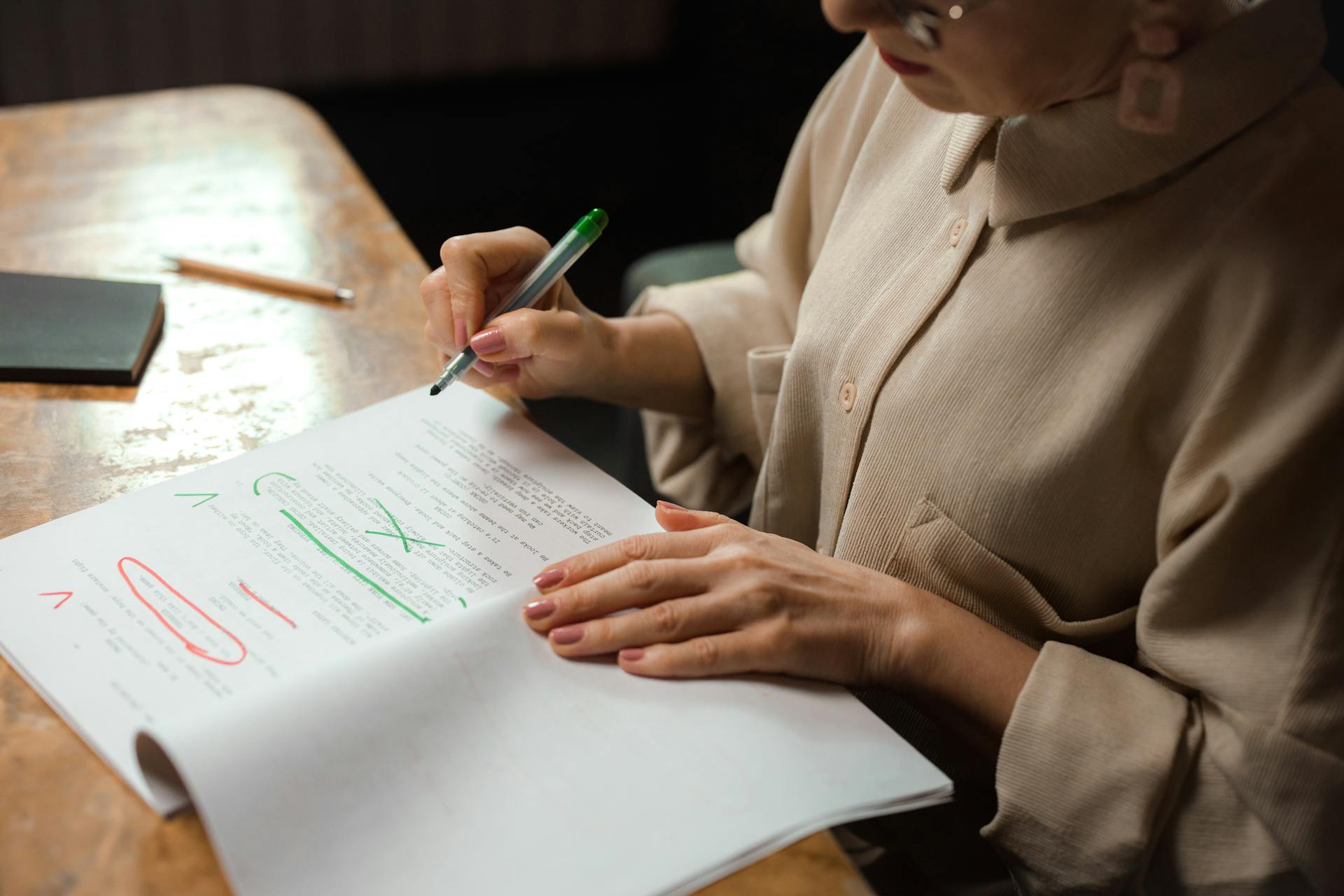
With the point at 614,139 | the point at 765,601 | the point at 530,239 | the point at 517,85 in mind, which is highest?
the point at 530,239

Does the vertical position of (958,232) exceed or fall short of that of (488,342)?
it exceeds it

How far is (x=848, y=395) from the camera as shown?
801 millimetres

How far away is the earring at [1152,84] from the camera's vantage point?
2.03ft

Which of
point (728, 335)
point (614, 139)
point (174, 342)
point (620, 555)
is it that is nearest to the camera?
point (620, 555)

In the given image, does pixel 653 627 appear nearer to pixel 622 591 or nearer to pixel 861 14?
pixel 622 591

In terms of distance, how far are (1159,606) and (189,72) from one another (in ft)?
8.40

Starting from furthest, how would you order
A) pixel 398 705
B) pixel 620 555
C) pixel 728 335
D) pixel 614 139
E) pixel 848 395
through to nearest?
pixel 614 139 → pixel 728 335 → pixel 848 395 → pixel 620 555 → pixel 398 705

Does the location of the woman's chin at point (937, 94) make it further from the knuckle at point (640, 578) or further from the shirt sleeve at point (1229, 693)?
the knuckle at point (640, 578)

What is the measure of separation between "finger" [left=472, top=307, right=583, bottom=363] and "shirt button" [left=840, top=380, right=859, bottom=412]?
21cm

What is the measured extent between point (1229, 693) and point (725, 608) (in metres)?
0.28

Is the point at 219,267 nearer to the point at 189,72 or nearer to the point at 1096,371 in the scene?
the point at 1096,371

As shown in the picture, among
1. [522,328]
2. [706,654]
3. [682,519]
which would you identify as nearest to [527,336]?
[522,328]

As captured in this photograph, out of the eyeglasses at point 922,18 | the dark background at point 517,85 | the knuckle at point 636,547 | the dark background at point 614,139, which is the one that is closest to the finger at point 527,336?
the knuckle at point 636,547

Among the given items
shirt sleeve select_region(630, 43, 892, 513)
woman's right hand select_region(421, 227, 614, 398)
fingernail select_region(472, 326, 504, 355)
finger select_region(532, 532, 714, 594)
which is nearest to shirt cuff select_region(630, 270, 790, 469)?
shirt sleeve select_region(630, 43, 892, 513)
